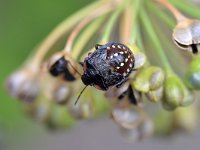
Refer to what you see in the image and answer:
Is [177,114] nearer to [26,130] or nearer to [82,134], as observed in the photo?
[26,130]

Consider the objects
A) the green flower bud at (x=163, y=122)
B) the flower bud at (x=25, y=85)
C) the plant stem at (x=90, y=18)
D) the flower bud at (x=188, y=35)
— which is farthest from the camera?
the green flower bud at (x=163, y=122)

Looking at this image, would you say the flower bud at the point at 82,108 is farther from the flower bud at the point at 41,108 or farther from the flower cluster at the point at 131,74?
the flower bud at the point at 41,108

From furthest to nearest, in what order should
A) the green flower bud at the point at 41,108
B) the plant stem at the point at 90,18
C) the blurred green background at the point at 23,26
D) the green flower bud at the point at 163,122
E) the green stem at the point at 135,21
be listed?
the blurred green background at the point at 23,26, the green flower bud at the point at 163,122, the green flower bud at the point at 41,108, the plant stem at the point at 90,18, the green stem at the point at 135,21

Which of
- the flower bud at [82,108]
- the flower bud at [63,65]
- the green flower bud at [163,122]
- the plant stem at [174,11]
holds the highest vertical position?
the flower bud at [63,65]

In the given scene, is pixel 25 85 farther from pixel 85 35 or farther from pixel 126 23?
pixel 126 23

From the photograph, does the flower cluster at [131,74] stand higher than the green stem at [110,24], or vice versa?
the green stem at [110,24]

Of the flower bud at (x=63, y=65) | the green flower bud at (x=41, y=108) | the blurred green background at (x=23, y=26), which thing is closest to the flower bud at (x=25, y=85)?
the green flower bud at (x=41, y=108)

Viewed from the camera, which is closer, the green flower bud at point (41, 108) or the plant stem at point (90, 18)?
the plant stem at point (90, 18)

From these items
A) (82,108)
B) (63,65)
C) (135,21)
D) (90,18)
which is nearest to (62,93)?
(82,108)
